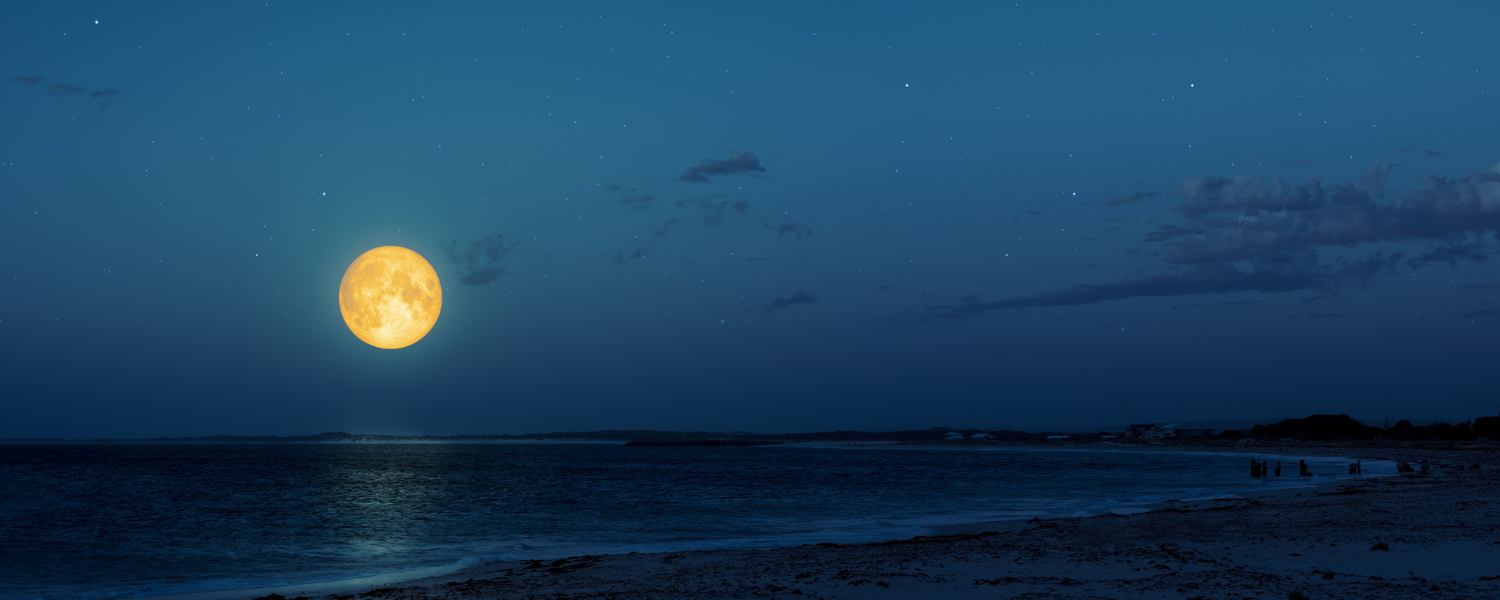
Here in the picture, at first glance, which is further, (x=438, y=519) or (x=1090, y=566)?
(x=438, y=519)

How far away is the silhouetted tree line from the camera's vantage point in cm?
12456

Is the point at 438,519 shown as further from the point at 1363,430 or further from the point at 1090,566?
the point at 1363,430

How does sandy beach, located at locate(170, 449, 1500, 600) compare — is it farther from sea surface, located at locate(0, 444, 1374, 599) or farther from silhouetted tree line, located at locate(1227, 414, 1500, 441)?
silhouetted tree line, located at locate(1227, 414, 1500, 441)

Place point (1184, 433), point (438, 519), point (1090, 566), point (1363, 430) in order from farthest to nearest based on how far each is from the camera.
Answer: point (1184, 433) → point (1363, 430) → point (438, 519) → point (1090, 566)

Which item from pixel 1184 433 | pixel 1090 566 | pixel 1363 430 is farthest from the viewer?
pixel 1184 433

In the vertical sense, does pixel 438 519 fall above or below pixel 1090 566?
below

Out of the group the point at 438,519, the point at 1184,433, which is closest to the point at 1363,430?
the point at 1184,433

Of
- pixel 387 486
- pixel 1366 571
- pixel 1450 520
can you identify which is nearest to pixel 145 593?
pixel 1366 571

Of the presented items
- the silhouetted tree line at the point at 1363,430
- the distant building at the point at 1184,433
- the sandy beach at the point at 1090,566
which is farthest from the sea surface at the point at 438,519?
the distant building at the point at 1184,433

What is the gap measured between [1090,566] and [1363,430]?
169753 millimetres

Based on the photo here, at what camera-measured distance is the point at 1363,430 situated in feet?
502

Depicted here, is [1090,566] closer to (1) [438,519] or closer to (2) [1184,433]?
(1) [438,519]

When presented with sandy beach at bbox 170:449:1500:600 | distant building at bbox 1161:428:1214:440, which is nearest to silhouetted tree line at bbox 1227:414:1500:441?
distant building at bbox 1161:428:1214:440

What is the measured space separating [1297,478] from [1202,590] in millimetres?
51105
